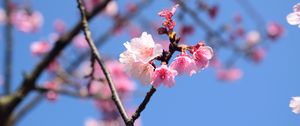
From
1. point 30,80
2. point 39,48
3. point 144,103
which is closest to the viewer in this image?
point 144,103

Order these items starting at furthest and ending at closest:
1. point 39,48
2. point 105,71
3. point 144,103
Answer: point 39,48
point 105,71
point 144,103

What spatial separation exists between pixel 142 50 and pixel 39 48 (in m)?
4.45

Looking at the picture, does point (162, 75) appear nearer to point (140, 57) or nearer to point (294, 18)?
point (140, 57)

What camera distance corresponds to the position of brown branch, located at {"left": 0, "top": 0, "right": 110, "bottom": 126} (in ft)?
9.09

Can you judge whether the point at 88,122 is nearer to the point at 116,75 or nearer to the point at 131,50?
the point at 116,75

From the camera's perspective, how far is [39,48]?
5.60m

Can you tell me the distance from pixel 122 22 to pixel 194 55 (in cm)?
416

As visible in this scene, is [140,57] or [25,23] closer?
[140,57]

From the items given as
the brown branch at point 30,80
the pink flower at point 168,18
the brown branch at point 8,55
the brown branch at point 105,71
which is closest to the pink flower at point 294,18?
the pink flower at point 168,18

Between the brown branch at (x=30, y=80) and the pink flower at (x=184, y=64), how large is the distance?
1.47 metres

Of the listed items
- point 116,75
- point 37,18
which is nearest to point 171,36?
point 116,75

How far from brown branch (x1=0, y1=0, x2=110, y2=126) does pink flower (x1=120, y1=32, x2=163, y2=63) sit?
1418 mm

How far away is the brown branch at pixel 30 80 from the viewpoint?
2770 millimetres

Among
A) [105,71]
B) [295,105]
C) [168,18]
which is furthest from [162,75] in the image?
[295,105]
